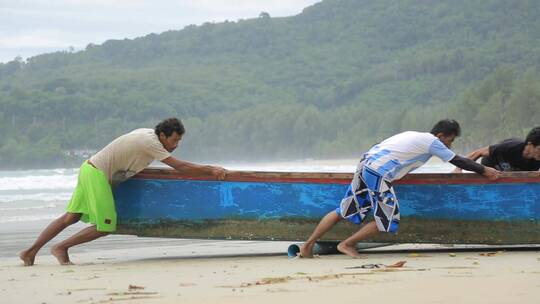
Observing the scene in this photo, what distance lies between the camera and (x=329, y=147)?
91.4m

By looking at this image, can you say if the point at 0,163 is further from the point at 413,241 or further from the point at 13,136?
the point at 413,241

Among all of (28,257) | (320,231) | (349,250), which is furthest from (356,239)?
(28,257)

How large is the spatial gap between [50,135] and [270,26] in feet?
162

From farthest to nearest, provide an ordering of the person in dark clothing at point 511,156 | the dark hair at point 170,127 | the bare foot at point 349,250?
→ the person in dark clothing at point 511,156
the dark hair at point 170,127
the bare foot at point 349,250

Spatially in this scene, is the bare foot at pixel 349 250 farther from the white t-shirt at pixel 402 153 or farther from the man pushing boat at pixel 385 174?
the white t-shirt at pixel 402 153

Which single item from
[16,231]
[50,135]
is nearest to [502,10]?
[50,135]

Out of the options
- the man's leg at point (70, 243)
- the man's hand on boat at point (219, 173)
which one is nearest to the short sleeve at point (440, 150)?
the man's hand on boat at point (219, 173)

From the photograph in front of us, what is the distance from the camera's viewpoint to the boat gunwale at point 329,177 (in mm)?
8109

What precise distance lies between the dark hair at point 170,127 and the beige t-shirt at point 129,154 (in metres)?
0.07

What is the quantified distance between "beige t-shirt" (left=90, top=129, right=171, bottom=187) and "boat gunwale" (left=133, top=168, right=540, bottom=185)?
246 mm

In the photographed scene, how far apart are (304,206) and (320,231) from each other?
1.41 ft

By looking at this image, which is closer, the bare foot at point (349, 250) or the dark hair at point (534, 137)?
the bare foot at point (349, 250)

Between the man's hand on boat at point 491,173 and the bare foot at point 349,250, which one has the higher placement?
the man's hand on boat at point 491,173

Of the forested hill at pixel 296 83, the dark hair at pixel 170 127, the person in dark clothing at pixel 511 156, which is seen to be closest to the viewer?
the dark hair at pixel 170 127
